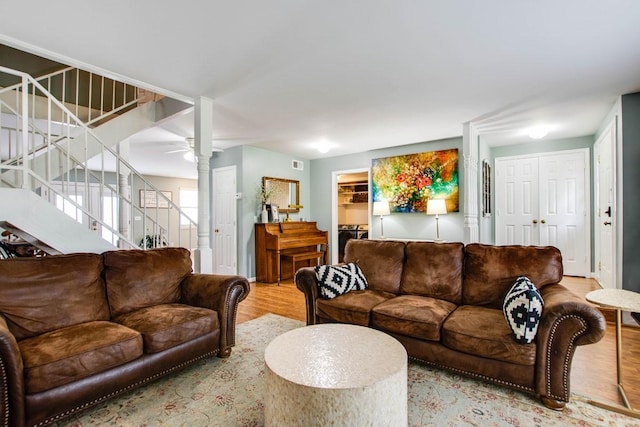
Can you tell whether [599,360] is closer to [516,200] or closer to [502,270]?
[502,270]

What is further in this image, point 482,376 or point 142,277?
point 142,277

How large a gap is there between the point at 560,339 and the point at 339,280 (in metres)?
1.57

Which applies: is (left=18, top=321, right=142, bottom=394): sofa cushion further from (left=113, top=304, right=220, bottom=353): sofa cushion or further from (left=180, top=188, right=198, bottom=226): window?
(left=180, top=188, right=198, bottom=226): window

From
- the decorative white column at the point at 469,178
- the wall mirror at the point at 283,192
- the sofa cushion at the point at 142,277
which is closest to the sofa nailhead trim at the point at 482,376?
the sofa cushion at the point at 142,277

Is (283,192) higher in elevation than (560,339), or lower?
higher

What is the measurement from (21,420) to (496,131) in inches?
224

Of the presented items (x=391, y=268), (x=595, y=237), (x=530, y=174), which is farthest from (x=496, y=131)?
(x=391, y=268)

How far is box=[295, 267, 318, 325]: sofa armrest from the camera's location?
2.79 meters

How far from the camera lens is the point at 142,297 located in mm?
2490

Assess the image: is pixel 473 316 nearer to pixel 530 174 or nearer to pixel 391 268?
pixel 391 268

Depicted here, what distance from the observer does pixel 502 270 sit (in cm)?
251

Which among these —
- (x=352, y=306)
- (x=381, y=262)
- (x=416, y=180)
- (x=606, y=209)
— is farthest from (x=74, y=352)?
(x=606, y=209)

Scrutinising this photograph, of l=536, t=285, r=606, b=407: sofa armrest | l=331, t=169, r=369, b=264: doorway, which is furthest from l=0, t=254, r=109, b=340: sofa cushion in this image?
l=331, t=169, r=369, b=264: doorway

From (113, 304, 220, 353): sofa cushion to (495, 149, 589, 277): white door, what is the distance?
17.9 ft
